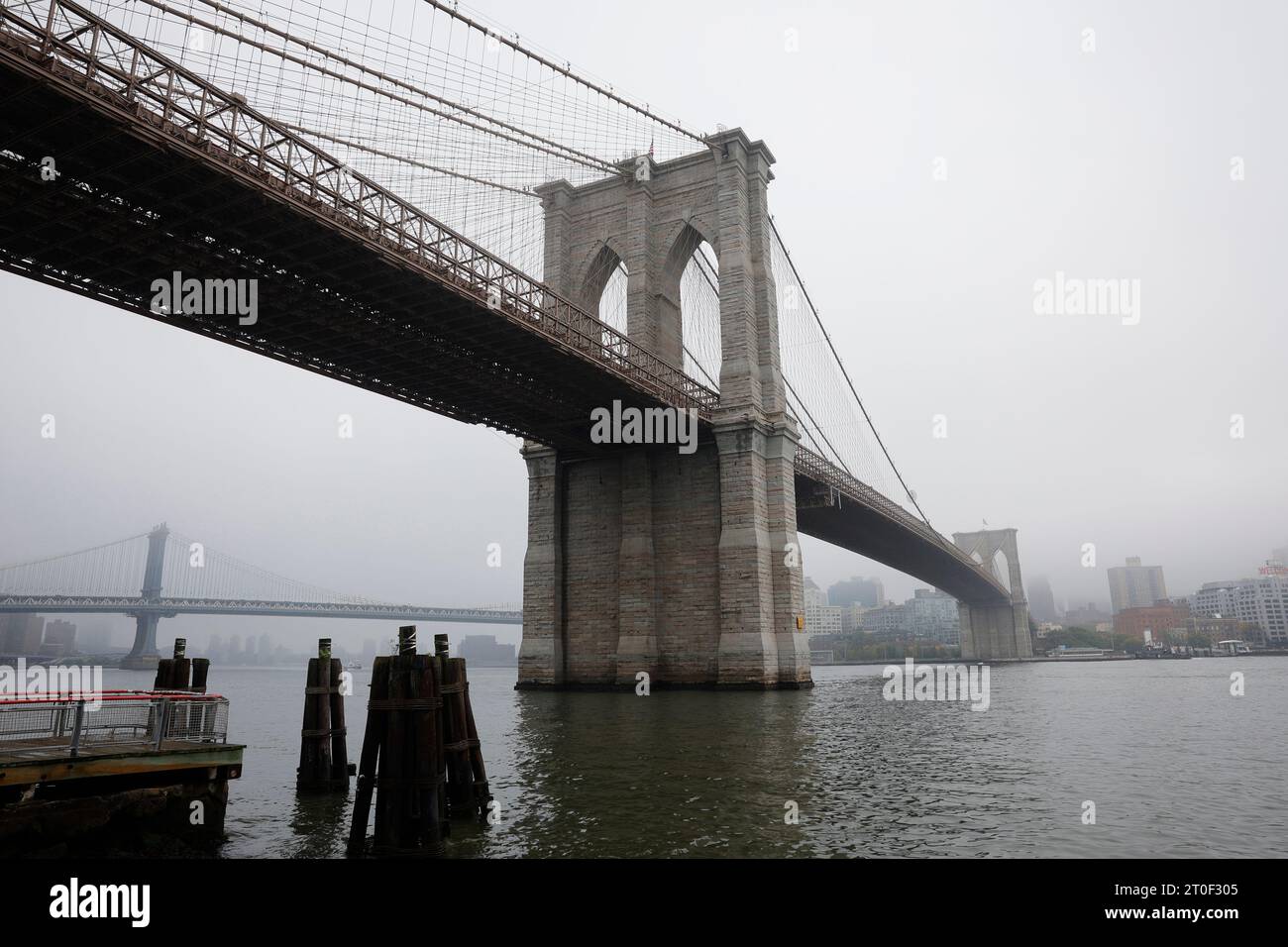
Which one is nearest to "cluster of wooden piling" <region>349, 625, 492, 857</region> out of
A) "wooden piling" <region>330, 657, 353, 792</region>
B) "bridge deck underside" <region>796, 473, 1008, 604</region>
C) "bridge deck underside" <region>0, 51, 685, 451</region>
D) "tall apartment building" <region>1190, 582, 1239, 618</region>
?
"wooden piling" <region>330, 657, 353, 792</region>

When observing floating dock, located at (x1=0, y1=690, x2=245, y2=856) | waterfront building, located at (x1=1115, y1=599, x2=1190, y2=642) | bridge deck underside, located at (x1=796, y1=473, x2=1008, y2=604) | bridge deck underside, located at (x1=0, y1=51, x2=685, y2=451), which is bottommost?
waterfront building, located at (x1=1115, y1=599, x2=1190, y2=642)

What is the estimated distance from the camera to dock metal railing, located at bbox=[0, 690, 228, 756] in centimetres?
948

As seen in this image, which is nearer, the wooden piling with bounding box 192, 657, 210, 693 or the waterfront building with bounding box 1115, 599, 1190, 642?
the wooden piling with bounding box 192, 657, 210, 693

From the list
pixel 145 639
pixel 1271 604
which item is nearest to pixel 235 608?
pixel 145 639

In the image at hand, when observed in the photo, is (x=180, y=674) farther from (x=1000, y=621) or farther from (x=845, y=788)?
(x=1000, y=621)

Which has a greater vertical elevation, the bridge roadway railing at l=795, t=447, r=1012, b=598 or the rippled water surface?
the bridge roadway railing at l=795, t=447, r=1012, b=598

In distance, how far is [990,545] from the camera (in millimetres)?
121062

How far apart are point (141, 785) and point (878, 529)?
5789 centimetres

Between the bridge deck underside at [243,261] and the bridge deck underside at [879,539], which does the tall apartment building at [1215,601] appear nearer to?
the bridge deck underside at [879,539]

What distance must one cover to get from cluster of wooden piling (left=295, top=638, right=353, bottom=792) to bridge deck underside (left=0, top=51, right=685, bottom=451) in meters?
11.2

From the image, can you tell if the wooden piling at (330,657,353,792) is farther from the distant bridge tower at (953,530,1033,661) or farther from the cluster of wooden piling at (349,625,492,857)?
the distant bridge tower at (953,530,1033,661)

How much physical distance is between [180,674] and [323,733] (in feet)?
9.12
